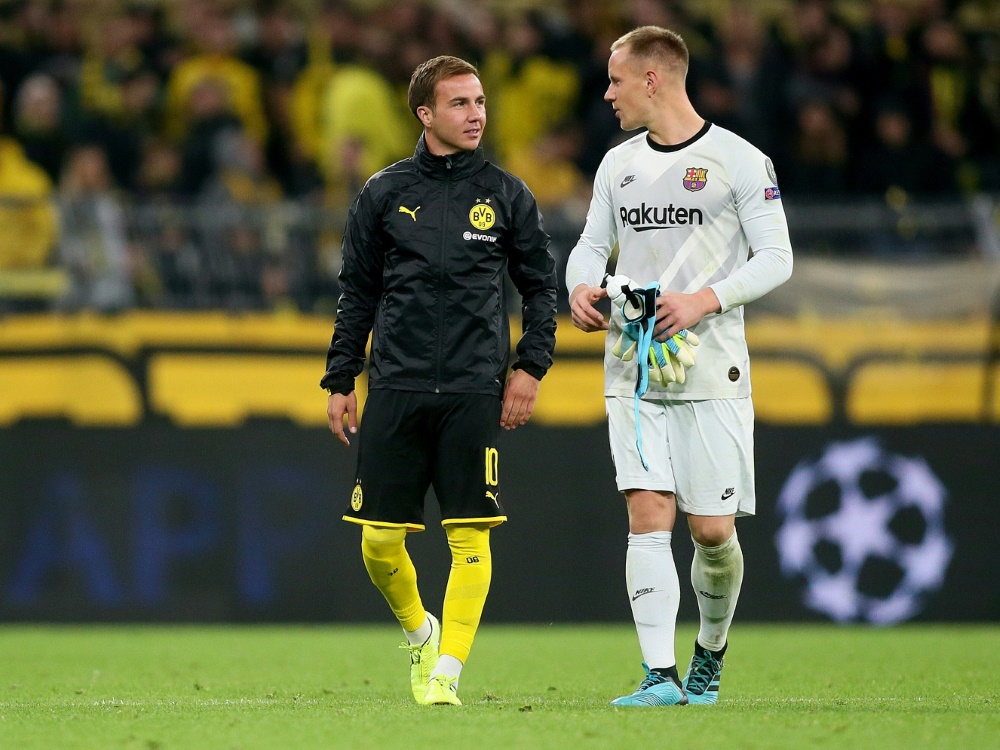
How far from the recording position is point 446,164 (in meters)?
5.86

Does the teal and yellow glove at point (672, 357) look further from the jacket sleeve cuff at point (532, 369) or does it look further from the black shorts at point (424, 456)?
the black shorts at point (424, 456)

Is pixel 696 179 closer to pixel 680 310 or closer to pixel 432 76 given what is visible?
pixel 680 310

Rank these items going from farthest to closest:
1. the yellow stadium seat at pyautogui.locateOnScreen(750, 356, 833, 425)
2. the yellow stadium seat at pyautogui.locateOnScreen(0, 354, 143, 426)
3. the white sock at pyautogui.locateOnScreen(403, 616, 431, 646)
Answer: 1. the yellow stadium seat at pyautogui.locateOnScreen(750, 356, 833, 425)
2. the yellow stadium seat at pyautogui.locateOnScreen(0, 354, 143, 426)
3. the white sock at pyautogui.locateOnScreen(403, 616, 431, 646)

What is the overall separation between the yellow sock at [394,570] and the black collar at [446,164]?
4.29 ft

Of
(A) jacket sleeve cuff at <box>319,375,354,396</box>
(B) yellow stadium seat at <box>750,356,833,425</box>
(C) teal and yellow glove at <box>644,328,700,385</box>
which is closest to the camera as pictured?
(C) teal and yellow glove at <box>644,328,700,385</box>

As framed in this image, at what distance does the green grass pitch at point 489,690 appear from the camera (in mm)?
4785

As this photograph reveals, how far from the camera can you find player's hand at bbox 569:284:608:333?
5.64m

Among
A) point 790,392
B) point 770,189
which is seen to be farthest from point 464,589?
point 790,392

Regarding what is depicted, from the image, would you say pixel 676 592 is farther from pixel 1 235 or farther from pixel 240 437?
pixel 1 235

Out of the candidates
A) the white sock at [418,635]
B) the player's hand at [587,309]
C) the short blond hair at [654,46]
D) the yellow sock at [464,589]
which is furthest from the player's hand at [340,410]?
the short blond hair at [654,46]

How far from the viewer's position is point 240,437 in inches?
393

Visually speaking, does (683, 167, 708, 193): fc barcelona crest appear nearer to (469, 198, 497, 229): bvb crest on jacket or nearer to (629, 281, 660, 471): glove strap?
(629, 281, 660, 471): glove strap

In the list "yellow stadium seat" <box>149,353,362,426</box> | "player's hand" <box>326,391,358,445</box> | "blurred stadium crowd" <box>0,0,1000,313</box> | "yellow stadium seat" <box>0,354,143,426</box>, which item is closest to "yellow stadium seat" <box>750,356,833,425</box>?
"blurred stadium crowd" <box>0,0,1000,313</box>

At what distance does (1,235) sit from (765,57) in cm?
607
